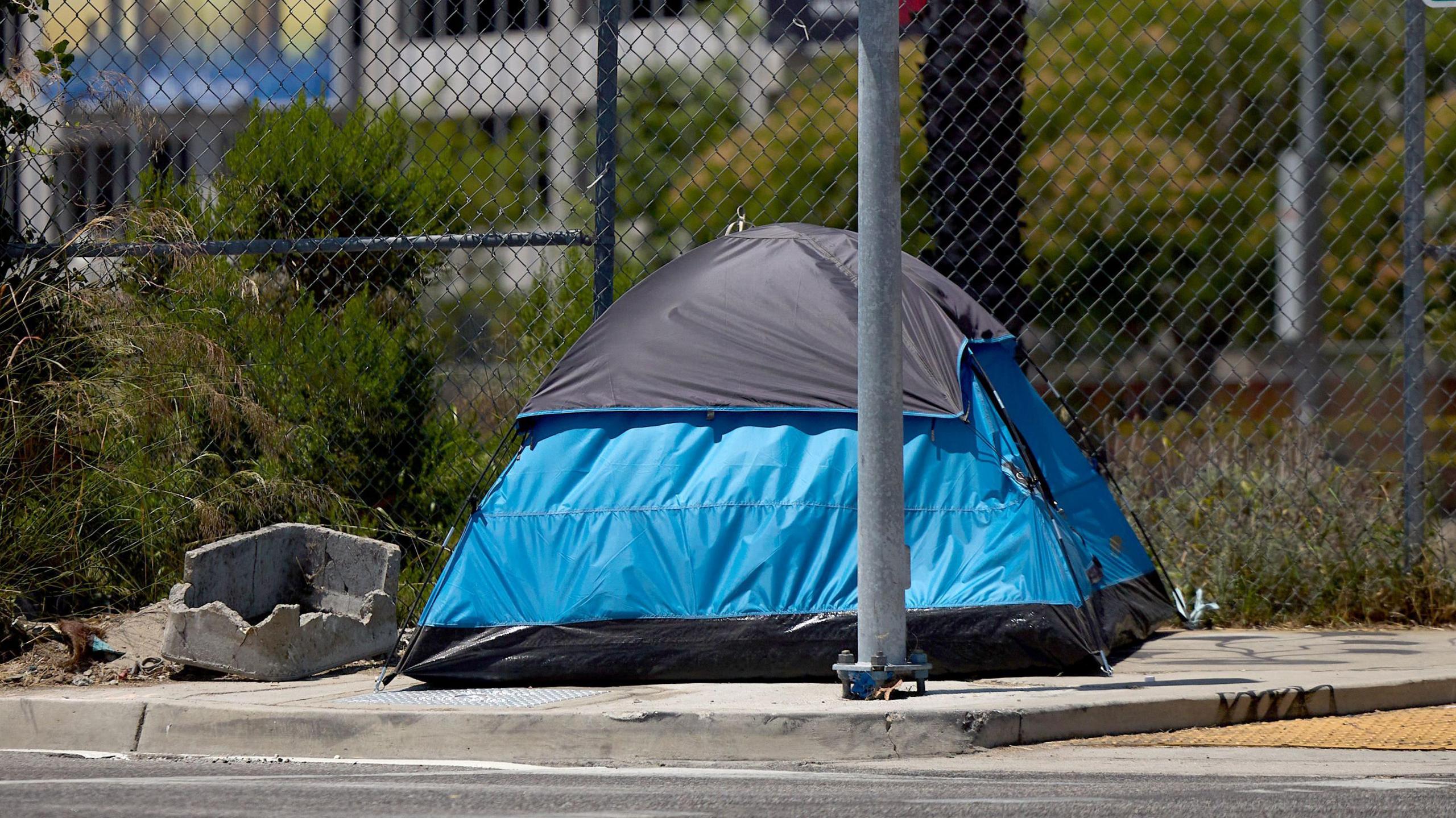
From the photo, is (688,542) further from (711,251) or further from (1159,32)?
(1159,32)

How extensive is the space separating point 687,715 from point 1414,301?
413cm

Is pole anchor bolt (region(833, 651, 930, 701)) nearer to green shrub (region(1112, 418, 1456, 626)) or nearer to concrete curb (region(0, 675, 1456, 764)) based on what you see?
concrete curb (region(0, 675, 1456, 764))

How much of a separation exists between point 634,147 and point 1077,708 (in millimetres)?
21009

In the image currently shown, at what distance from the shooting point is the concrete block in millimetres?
5809

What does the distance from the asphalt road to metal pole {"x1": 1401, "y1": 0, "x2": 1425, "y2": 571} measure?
9.58 feet

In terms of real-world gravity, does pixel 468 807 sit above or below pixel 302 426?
below

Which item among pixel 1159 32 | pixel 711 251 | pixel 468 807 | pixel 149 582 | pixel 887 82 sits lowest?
pixel 468 807

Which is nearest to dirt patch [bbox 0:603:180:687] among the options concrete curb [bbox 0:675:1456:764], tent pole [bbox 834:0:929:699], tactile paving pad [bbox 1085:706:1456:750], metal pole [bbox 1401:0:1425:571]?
concrete curb [bbox 0:675:1456:764]

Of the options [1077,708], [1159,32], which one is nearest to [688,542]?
[1077,708]

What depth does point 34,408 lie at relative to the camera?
21.3 feet

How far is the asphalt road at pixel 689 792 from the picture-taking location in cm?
401

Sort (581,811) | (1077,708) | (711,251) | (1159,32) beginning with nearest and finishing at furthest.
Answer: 1. (581,811)
2. (1077,708)
3. (711,251)
4. (1159,32)

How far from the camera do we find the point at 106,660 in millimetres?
6094

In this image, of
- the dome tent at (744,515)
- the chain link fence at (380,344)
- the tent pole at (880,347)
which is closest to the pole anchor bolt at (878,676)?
the tent pole at (880,347)
